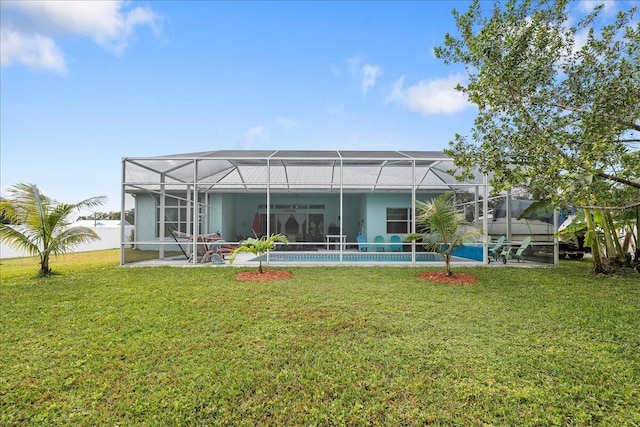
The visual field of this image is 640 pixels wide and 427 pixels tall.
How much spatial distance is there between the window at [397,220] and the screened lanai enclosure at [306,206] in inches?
2.2

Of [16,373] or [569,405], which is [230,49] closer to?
[16,373]

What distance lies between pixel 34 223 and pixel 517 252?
1491 cm

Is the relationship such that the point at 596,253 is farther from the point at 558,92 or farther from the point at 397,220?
the point at 397,220

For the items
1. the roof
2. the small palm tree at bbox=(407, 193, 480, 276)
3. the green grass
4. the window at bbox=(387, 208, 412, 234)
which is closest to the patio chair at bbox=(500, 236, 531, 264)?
the roof

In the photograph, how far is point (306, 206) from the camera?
65.7ft

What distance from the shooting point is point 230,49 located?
1173 centimetres

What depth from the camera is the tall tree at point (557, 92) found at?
4234mm

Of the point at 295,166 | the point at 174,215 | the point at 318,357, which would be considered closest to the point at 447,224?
the point at 318,357

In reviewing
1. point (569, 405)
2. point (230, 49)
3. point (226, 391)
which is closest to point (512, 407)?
point (569, 405)

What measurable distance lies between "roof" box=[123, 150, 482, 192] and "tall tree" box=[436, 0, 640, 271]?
365cm

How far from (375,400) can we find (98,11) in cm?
1209

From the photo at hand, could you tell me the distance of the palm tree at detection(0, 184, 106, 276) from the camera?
881 cm

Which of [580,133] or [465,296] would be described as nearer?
[580,133]

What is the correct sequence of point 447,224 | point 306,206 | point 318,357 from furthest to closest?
1. point 306,206
2. point 447,224
3. point 318,357
